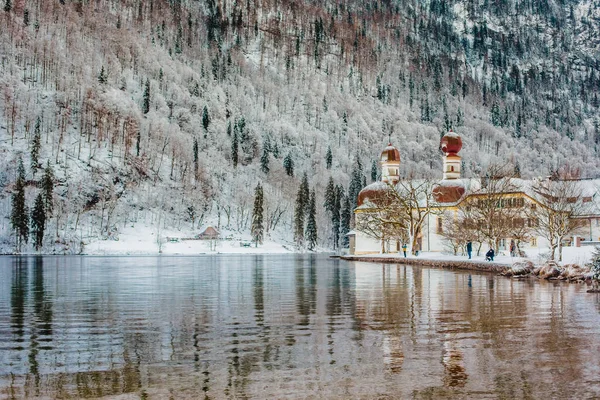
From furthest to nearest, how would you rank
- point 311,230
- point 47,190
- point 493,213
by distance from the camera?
1. point 311,230
2. point 47,190
3. point 493,213

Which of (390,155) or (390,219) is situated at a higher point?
(390,155)

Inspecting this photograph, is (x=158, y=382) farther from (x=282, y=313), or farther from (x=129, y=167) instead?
(x=129, y=167)

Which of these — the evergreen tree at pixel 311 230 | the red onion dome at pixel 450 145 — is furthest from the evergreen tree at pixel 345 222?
the red onion dome at pixel 450 145

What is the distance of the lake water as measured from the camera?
12.3m

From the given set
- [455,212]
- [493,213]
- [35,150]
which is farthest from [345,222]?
[493,213]

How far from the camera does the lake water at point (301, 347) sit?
12281mm

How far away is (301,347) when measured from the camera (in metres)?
16.2

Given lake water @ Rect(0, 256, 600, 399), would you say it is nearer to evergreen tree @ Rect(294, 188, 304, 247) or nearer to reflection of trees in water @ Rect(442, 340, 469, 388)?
reflection of trees in water @ Rect(442, 340, 469, 388)

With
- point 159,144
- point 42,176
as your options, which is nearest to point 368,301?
point 42,176

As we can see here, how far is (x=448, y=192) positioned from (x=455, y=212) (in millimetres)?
7251

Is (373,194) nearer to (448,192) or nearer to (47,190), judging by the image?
(448,192)

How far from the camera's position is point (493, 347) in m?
16.0

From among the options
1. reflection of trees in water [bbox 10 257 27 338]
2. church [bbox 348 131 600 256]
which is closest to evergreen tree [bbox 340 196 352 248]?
church [bbox 348 131 600 256]

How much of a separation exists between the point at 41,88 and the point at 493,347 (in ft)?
634
